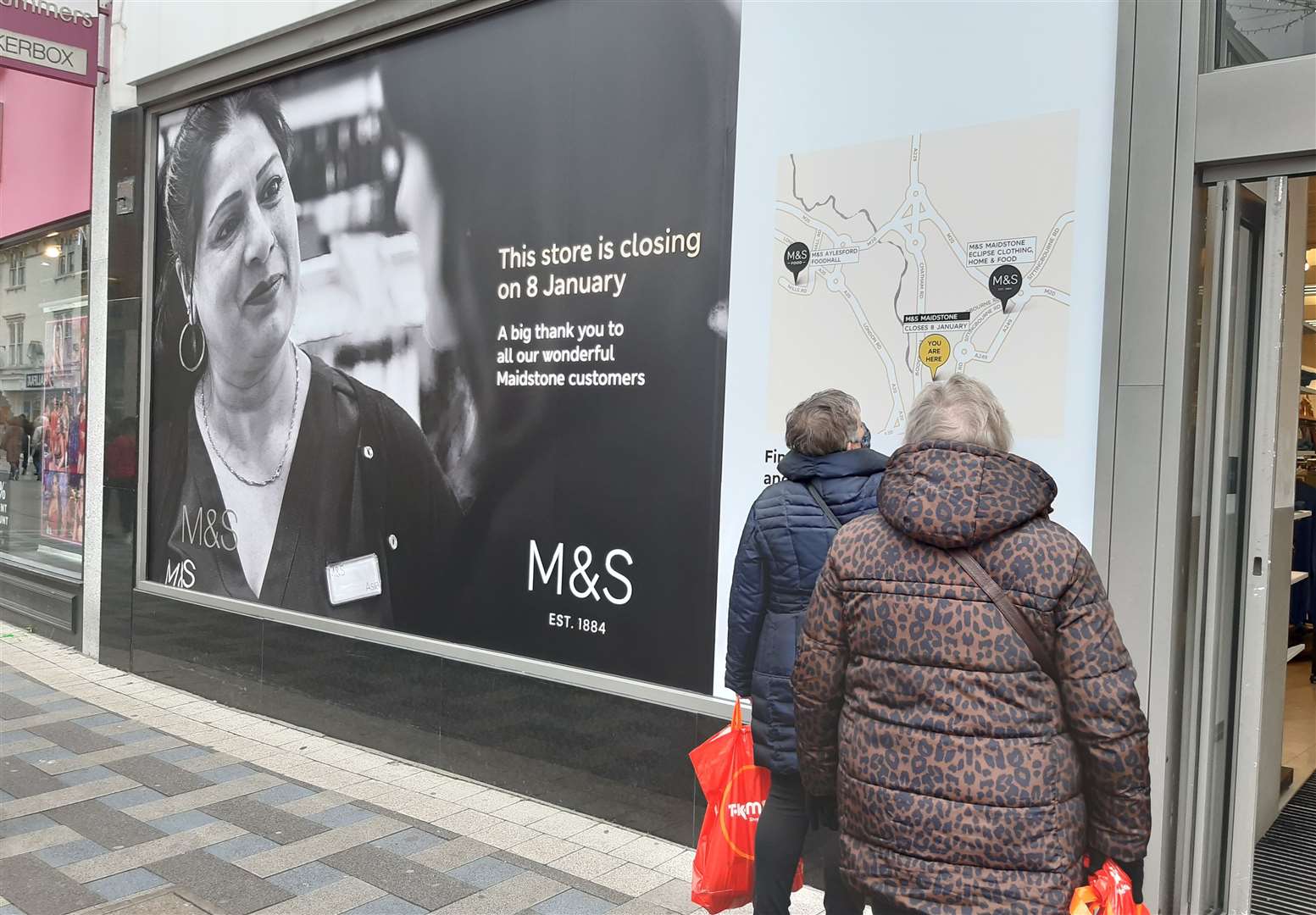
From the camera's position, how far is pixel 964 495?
7.00 ft

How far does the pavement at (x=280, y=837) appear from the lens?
4.08 metres

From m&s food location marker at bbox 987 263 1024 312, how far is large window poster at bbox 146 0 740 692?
120 cm

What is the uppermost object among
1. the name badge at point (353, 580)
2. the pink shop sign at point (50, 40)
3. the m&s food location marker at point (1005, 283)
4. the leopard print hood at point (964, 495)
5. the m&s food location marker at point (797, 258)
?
the pink shop sign at point (50, 40)

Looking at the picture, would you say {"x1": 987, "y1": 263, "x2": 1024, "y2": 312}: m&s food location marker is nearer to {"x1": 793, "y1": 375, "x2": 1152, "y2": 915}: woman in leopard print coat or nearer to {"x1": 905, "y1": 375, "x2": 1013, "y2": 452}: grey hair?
{"x1": 905, "y1": 375, "x2": 1013, "y2": 452}: grey hair

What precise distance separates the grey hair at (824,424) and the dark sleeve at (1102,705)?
1.18 metres

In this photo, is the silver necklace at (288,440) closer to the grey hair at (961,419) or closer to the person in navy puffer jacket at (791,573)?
the person in navy puffer jacket at (791,573)

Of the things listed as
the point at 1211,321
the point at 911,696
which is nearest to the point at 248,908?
the point at 911,696

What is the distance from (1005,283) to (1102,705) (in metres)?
2.09

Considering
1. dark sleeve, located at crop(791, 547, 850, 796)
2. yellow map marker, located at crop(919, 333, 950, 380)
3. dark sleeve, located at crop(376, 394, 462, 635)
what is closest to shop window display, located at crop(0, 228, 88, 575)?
dark sleeve, located at crop(376, 394, 462, 635)

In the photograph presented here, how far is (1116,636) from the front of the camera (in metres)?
2.18

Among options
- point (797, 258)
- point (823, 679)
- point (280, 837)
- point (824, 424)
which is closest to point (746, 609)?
point (824, 424)

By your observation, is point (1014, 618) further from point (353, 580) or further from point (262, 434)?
point (262, 434)

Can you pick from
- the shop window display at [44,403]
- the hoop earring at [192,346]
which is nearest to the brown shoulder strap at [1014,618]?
the hoop earring at [192,346]

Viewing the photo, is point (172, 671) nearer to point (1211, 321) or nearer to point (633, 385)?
point (633, 385)
